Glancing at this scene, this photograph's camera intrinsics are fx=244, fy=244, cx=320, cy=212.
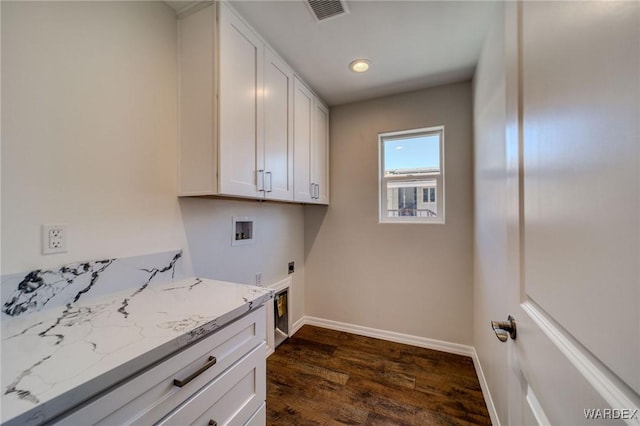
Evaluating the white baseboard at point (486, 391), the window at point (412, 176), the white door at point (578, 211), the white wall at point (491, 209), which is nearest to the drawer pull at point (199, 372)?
the white door at point (578, 211)

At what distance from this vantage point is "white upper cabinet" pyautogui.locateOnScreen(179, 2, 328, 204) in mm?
1329

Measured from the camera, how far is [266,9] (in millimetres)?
1413

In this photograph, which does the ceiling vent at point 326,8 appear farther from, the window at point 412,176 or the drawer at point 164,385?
the drawer at point 164,385

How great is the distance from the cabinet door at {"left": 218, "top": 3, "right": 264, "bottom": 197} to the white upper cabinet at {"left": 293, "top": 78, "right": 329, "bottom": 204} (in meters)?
0.48

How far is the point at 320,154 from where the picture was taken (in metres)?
2.49

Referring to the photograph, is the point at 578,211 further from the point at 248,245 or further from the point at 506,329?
the point at 248,245

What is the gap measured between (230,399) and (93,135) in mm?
1269

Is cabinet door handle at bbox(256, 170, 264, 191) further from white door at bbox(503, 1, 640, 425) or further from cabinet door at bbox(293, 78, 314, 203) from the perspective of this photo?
white door at bbox(503, 1, 640, 425)

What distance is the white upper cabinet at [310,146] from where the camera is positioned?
2.07 meters

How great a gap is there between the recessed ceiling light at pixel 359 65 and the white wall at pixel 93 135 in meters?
1.22

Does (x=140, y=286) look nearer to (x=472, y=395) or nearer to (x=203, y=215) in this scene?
(x=203, y=215)

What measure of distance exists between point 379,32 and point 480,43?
0.73 meters

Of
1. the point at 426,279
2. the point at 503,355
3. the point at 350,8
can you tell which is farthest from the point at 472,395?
the point at 350,8

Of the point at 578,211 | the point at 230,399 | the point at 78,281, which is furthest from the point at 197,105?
the point at 578,211
